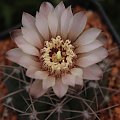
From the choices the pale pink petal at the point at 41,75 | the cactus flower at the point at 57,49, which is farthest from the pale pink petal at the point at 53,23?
the pale pink petal at the point at 41,75

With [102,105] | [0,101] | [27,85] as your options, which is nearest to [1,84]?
[0,101]

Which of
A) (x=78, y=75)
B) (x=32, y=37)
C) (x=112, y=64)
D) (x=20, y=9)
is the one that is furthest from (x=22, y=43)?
(x=20, y=9)

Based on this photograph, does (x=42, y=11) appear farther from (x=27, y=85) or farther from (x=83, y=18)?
(x=27, y=85)

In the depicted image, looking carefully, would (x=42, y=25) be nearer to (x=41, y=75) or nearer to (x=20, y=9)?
(x=41, y=75)

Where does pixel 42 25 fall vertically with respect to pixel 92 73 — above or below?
above

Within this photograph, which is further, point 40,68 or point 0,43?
point 0,43

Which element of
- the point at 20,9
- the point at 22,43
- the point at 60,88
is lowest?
the point at 60,88
